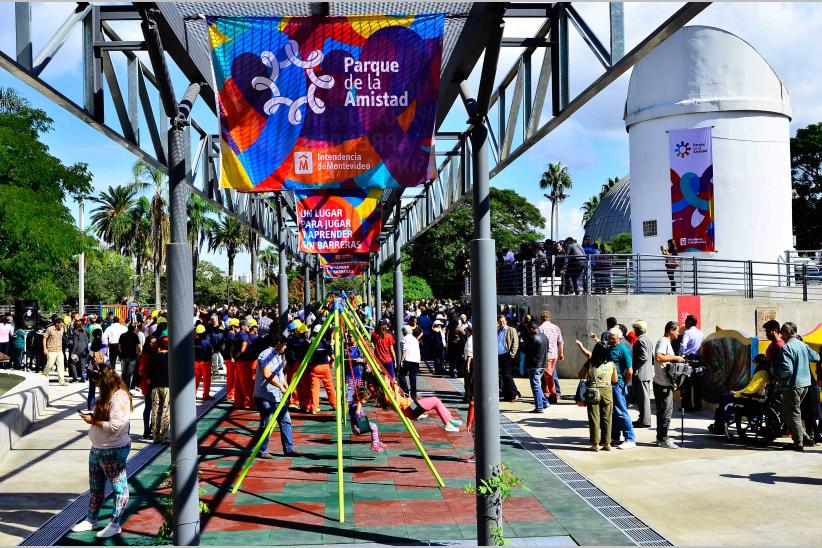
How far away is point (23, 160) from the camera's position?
24.9 m

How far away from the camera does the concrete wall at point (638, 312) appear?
20.9 metres

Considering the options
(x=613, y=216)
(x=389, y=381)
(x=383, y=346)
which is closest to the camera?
(x=389, y=381)

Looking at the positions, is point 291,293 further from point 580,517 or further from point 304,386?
point 580,517

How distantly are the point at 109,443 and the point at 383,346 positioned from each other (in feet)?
28.1

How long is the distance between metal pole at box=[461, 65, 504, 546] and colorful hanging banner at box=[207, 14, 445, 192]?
533mm

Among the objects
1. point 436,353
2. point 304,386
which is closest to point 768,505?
point 304,386

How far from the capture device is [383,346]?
646 inches

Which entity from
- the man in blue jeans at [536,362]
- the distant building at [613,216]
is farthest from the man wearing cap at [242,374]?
the distant building at [613,216]

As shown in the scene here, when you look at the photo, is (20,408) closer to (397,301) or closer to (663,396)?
(397,301)

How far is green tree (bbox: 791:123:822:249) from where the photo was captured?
63.0 m

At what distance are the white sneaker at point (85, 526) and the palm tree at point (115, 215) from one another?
64.9 meters

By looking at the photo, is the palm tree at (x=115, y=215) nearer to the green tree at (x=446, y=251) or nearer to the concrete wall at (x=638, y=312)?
the green tree at (x=446, y=251)

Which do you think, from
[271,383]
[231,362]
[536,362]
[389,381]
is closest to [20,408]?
[231,362]

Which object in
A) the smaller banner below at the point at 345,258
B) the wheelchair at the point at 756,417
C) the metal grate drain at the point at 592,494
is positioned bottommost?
the metal grate drain at the point at 592,494
